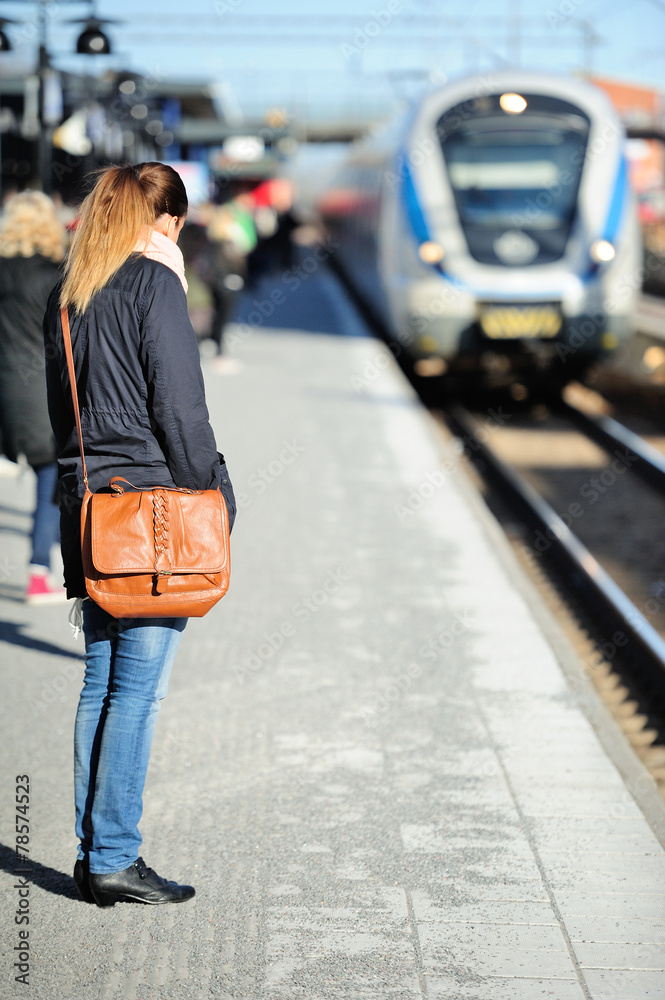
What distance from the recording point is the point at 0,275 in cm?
479

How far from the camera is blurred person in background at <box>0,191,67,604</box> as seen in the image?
4750 millimetres

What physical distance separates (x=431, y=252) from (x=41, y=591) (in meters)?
7.21

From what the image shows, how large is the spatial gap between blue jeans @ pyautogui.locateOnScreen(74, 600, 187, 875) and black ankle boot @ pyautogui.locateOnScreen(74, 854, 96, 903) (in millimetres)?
19

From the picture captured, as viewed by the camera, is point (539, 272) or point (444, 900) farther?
point (539, 272)

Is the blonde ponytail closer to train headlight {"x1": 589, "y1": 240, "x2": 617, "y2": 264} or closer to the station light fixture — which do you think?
the station light fixture

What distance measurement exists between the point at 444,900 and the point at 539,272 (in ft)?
29.9

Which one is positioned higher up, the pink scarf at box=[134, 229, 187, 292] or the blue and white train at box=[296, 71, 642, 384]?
the pink scarf at box=[134, 229, 187, 292]

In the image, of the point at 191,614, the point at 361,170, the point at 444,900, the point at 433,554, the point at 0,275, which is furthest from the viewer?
the point at 361,170

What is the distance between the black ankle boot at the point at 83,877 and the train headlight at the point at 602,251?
9632mm

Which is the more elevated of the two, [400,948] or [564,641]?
[400,948]

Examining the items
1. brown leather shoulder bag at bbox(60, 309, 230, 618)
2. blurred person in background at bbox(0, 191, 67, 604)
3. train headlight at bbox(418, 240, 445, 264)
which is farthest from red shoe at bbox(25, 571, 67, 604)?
train headlight at bbox(418, 240, 445, 264)

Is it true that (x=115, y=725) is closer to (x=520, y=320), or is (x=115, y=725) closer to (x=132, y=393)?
(x=132, y=393)

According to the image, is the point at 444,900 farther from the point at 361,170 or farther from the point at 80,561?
the point at 361,170

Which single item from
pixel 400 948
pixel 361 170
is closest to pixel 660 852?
pixel 400 948
